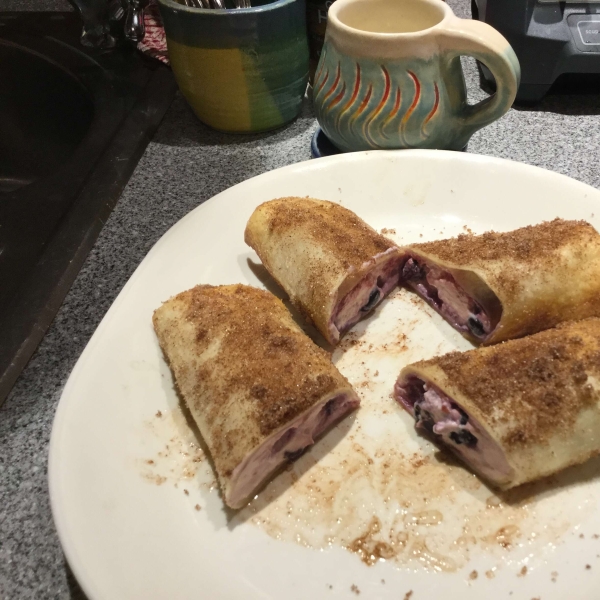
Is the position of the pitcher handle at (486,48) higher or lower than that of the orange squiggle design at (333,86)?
higher

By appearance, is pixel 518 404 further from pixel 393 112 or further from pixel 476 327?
pixel 393 112

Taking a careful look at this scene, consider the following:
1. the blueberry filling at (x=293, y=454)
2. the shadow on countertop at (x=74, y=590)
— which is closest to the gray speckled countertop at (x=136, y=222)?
the shadow on countertop at (x=74, y=590)

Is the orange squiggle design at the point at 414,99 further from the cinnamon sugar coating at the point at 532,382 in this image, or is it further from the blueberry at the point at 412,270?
the cinnamon sugar coating at the point at 532,382

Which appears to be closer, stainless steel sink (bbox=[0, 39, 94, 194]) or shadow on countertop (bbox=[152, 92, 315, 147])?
shadow on countertop (bbox=[152, 92, 315, 147])

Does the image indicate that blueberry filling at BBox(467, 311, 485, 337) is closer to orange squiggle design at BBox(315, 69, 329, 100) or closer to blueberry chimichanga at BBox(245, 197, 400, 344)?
blueberry chimichanga at BBox(245, 197, 400, 344)

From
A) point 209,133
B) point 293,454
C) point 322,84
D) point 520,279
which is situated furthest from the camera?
point 209,133

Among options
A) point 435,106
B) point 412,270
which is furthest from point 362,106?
point 412,270

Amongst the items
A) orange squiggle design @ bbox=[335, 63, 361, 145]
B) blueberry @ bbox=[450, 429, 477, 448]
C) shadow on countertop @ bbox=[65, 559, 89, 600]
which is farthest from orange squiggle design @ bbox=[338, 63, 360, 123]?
shadow on countertop @ bbox=[65, 559, 89, 600]
